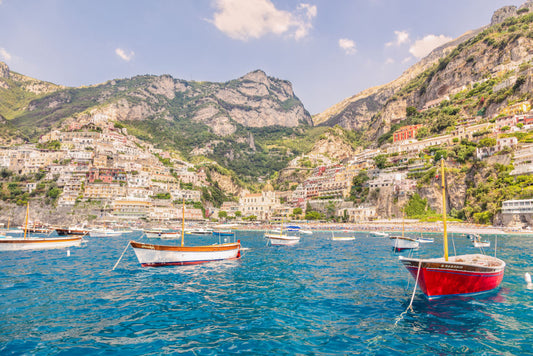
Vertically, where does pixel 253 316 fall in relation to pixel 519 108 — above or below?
below

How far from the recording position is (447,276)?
12758 mm

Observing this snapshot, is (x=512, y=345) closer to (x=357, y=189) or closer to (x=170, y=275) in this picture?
(x=170, y=275)

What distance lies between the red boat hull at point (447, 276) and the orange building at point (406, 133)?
369ft

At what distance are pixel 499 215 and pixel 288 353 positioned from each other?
73236mm

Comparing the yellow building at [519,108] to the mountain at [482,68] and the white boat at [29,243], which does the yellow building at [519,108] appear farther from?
the white boat at [29,243]

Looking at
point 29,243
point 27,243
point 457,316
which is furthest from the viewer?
point 29,243

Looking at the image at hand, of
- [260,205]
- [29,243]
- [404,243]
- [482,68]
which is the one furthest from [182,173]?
[482,68]

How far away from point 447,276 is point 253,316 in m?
8.45

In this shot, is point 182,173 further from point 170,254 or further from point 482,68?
point 482,68

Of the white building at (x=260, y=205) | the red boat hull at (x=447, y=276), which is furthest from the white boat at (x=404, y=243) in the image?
the white building at (x=260, y=205)

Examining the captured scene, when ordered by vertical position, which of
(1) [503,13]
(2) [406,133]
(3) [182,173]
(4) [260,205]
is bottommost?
(4) [260,205]

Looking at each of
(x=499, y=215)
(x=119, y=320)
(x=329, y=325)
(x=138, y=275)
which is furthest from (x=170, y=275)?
(x=499, y=215)

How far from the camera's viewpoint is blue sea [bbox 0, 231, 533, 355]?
28.0ft

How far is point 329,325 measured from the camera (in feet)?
34.0
